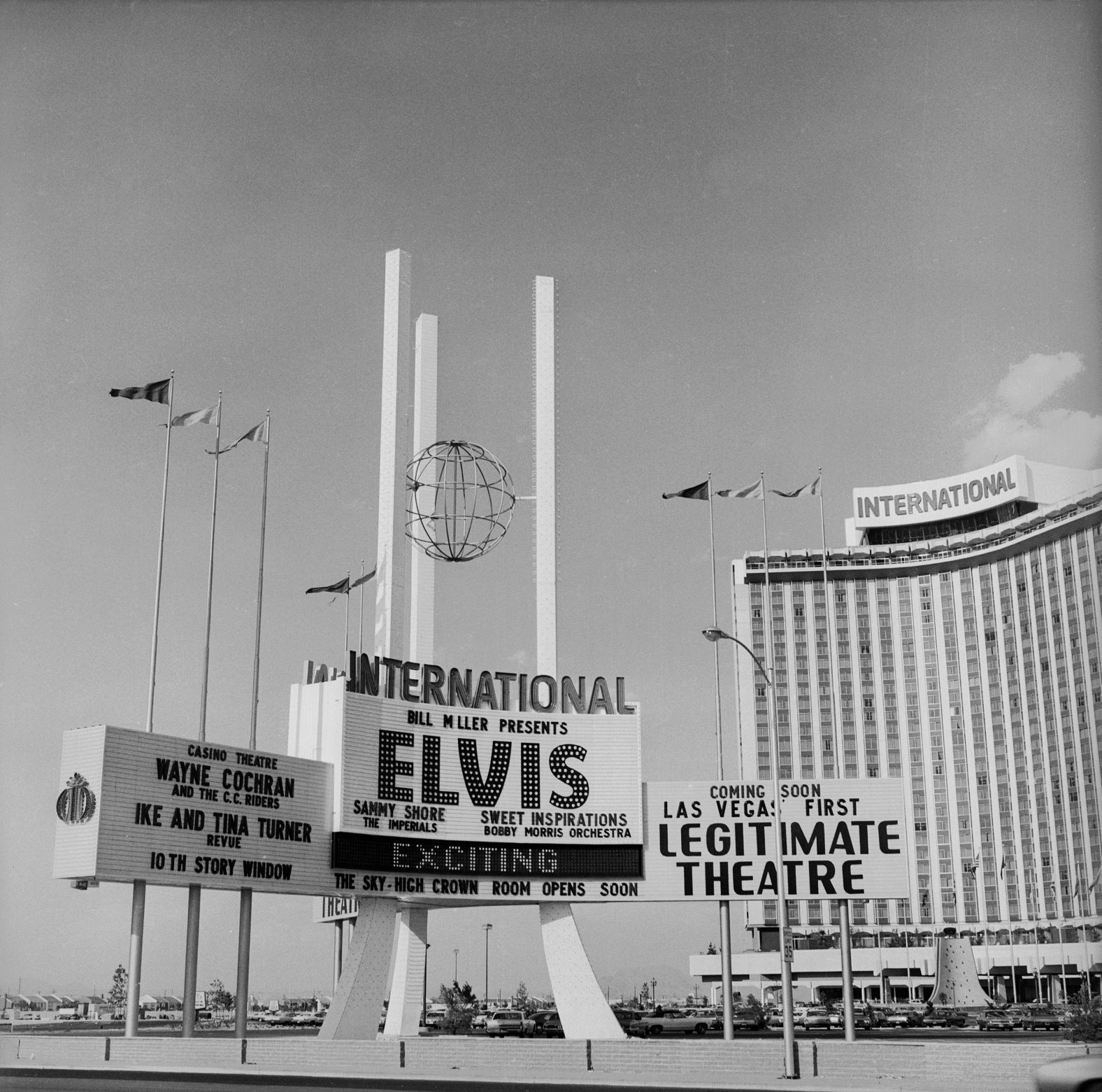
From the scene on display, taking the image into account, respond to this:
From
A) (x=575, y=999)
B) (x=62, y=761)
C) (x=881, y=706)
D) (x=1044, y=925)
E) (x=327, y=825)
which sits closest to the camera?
(x=62, y=761)

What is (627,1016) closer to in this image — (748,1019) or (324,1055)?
(748,1019)

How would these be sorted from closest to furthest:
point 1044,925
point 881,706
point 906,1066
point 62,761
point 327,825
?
1. point 906,1066
2. point 62,761
3. point 327,825
4. point 1044,925
5. point 881,706

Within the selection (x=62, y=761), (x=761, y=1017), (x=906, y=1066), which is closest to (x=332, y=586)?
(x=62, y=761)

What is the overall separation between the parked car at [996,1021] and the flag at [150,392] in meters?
63.9

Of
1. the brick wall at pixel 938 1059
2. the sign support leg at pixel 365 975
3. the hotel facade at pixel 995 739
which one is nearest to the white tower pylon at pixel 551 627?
the sign support leg at pixel 365 975

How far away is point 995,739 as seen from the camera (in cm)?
19088

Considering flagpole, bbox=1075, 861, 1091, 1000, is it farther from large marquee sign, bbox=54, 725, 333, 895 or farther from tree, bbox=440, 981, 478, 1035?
large marquee sign, bbox=54, 725, 333, 895

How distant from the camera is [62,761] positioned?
143ft

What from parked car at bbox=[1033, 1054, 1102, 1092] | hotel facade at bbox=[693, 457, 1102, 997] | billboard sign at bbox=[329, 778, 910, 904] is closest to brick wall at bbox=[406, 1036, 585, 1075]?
billboard sign at bbox=[329, 778, 910, 904]

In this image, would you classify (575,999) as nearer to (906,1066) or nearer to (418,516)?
(906,1066)

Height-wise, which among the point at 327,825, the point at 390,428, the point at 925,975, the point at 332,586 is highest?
the point at 390,428

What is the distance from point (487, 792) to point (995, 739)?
505 feet

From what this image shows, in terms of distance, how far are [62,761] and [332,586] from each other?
17.7 m

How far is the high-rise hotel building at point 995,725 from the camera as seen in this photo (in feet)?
587
